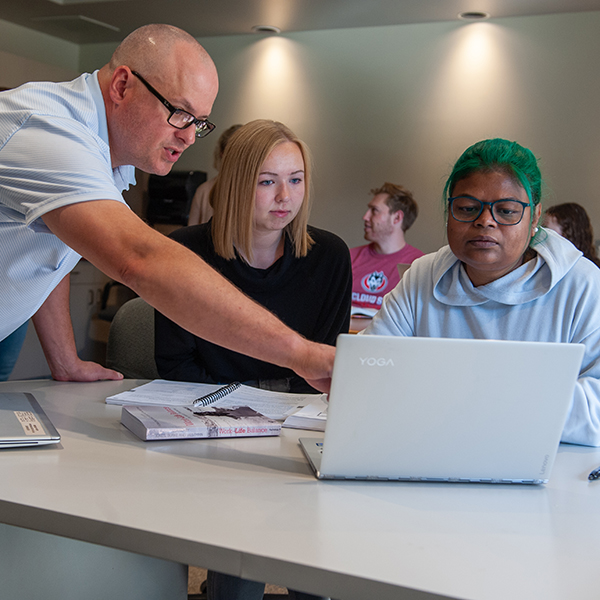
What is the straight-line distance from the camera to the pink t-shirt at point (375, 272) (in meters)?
3.90

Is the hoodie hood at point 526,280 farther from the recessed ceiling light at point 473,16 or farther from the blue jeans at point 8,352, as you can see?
the recessed ceiling light at point 473,16

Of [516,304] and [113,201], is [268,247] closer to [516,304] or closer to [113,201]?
[516,304]

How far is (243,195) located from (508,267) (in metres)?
0.84

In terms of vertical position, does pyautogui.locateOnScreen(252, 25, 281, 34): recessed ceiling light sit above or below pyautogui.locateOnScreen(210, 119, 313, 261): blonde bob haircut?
above

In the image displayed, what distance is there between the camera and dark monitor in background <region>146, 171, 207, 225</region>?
5410mm

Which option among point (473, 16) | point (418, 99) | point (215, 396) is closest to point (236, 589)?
point (215, 396)

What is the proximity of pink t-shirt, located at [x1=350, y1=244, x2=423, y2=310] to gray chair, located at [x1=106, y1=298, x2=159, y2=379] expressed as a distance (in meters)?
1.94

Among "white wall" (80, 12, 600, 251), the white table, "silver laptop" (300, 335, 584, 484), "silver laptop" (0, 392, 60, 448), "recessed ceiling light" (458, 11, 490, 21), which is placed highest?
"recessed ceiling light" (458, 11, 490, 21)

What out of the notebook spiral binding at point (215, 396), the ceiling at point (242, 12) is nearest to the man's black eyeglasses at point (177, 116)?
the notebook spiral binding at point (215, 396)

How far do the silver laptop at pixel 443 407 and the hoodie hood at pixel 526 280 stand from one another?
20.7 inches

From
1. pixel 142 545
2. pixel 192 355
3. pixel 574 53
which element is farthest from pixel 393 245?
pixel 142 545

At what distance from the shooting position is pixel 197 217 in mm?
4660

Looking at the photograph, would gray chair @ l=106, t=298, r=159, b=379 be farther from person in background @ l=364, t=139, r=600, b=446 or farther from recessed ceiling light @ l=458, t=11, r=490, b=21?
recessed ceiling light @ l=458, t=11, r=490, b=21

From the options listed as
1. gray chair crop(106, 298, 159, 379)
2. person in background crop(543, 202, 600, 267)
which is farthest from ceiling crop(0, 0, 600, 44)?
gray chair crop(106, 298, 159, 379)
